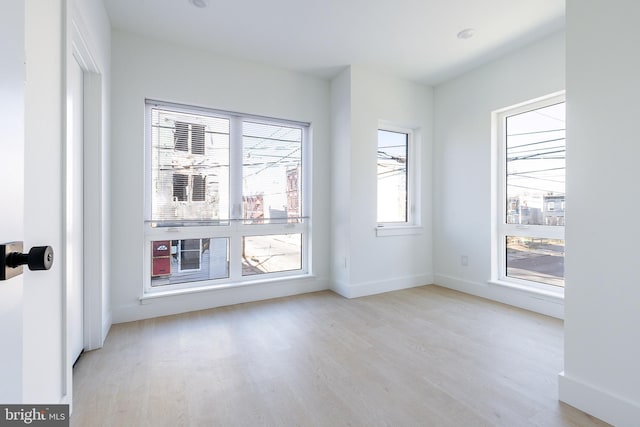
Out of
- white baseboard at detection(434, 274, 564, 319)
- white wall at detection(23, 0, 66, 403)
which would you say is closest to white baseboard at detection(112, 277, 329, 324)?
white wall at detection(23, 0, 66, 403)

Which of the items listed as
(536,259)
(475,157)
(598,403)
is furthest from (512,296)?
(598,403)

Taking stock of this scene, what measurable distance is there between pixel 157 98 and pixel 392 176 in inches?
116

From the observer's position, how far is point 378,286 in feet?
12.1

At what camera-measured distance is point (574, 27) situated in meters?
1.61

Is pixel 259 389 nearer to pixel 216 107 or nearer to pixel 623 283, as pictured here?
pixel 623 283

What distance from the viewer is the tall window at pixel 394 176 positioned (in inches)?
155

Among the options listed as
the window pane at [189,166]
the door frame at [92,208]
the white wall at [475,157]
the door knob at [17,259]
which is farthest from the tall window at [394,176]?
the door knob at [17,259]

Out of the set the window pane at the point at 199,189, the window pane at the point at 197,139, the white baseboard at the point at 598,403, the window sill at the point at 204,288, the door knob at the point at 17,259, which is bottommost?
the white baseboard at the point at 598,403

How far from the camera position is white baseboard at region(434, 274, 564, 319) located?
287cm

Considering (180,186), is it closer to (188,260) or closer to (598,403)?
(188,260)

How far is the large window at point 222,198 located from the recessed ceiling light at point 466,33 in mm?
1934

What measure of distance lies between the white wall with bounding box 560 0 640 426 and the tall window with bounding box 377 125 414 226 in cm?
236

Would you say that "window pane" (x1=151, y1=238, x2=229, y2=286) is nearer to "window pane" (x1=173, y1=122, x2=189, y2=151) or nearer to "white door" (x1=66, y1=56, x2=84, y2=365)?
"white door" (x1=66, y1=56, x2=84, y2=365)

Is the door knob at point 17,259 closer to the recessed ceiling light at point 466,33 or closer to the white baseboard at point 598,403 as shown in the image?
the white baseboard at point 598,403
